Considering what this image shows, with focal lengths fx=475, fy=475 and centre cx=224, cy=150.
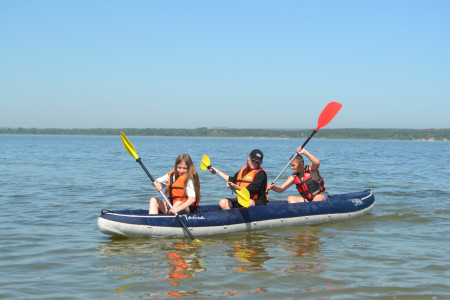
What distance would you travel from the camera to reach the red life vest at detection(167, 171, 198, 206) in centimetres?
670

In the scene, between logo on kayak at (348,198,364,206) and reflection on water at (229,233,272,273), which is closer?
reflection on water at (229,233,272,273)

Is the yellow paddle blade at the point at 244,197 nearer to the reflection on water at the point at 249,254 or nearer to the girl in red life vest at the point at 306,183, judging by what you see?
the reflection on water at the point at 249,254

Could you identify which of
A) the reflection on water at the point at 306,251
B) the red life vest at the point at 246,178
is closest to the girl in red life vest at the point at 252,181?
the red life vest at the point at 246,178

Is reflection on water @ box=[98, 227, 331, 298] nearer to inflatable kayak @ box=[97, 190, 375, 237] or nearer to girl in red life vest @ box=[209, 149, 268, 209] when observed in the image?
inflatable kayak @ box=[97, 190, 375, 237]

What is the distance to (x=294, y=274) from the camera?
16.3 ft

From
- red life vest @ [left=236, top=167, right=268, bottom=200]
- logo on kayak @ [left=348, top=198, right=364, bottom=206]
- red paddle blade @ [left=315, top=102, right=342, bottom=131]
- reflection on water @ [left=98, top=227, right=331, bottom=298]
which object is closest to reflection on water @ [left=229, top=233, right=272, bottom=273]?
reflection on water @ [left=98, top=227, right=331, bottom=298]

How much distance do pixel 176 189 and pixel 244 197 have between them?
983 mm

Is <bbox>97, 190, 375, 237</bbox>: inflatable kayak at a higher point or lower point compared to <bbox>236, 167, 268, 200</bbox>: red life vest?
lower

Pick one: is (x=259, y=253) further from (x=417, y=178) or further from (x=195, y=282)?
(x=417, y=178)

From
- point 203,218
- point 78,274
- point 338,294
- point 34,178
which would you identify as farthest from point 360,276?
point 34,178

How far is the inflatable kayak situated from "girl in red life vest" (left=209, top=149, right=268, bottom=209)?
0.16m

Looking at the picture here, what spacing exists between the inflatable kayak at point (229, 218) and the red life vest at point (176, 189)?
28 centimetres

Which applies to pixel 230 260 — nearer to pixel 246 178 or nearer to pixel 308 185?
pixel 246 178

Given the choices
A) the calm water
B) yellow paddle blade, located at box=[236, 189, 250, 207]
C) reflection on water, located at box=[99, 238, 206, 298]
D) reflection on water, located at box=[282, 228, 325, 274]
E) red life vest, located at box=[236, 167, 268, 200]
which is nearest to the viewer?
the calm water
